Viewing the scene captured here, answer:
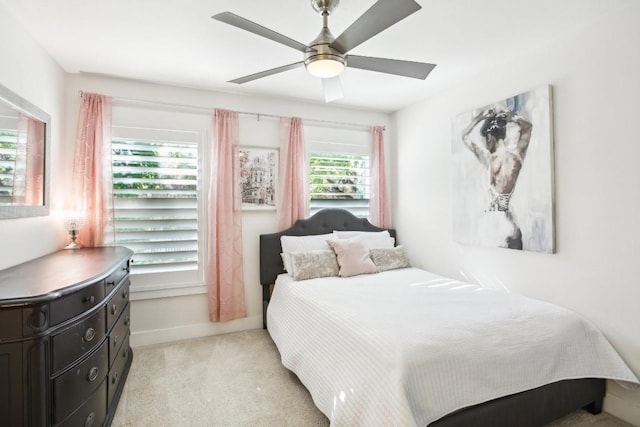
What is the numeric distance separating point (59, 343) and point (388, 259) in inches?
110

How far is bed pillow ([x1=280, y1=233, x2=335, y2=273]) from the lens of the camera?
11.3 feet

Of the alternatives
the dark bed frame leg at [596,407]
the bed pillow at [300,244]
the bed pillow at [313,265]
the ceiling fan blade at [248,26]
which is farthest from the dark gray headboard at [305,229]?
the dark bed frame leg at [596,407]

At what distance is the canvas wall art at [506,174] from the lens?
8.14 ft

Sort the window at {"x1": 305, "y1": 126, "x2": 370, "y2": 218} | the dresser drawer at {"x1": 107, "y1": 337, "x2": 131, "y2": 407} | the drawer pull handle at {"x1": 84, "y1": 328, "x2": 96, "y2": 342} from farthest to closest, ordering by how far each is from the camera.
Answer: the window at {"x1": 305, "y1": 126, "x2": 370, "y2": 218} → the dresser drawer at {"x1": 107, "y1": 337, "x2": 131, "y2": 407} → the drawer pull handle at {"x1": 84, "y1": 328, "x2": 96, "y2": 342}

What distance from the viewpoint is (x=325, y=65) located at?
5.84ft

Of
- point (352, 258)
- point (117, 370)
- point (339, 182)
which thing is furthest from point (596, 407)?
point (117, 370)

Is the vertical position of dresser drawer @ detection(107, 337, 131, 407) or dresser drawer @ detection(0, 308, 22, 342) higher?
dresser drawer @ detection(0, 308, 22, 342)

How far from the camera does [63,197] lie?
294 cm

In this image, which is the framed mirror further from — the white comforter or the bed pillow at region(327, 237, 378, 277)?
the bed pillow at region(327, 237, 378, 277)

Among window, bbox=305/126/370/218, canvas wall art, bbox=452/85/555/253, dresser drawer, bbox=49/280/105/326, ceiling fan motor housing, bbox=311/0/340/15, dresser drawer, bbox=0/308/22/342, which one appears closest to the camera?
dresser drawer, bbox=0/308/22/342

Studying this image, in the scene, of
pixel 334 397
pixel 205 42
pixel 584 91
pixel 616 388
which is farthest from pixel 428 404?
pixel 205 42

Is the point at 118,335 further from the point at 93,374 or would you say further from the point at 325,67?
the point at 325,67

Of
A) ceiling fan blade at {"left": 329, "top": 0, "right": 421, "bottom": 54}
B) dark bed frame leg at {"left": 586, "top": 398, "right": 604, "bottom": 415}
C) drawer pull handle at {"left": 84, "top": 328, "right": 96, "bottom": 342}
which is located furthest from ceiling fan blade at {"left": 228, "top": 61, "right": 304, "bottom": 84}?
dark bed frame leg at {"left": 586, "top": 398, "right": 604, "bottom": 415}

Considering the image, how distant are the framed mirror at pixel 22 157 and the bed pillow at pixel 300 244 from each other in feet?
6.57
